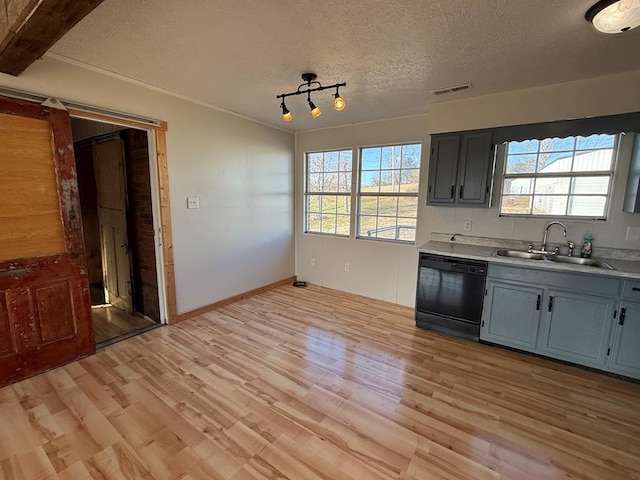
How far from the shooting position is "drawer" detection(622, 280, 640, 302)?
2275mm

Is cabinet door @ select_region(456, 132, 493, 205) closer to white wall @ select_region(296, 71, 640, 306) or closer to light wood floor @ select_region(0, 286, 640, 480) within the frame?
white wall @ select_region(296, 71, 640, 306)

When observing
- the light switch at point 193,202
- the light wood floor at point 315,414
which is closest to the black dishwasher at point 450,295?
the light wood floor at point 315,414

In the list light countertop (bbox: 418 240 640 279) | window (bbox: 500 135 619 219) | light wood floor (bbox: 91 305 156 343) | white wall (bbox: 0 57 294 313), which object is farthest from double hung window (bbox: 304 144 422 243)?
light wood floor (bbox: 91 305 156 343)

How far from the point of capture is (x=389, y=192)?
4094 millimetres

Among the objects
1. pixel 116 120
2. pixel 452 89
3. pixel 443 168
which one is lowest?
pixel 443 168

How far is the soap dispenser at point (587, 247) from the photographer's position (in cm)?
275

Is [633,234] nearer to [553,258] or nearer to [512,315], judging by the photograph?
[553,258]

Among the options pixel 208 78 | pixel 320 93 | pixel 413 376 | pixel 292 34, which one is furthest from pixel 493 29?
pixel 413 376

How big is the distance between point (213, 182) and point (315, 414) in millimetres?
2814

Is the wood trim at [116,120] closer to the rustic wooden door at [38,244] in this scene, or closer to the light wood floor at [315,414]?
the rustic wooden door at [38,244]

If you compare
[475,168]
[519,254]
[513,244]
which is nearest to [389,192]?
[475,168]

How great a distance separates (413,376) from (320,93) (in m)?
2.83

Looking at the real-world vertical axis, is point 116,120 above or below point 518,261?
above

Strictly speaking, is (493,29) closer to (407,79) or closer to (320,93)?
(407,79)
